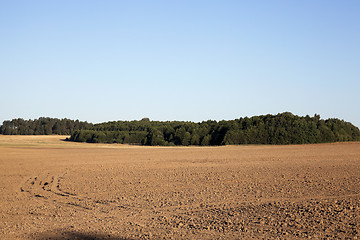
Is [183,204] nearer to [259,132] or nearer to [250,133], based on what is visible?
[250,133]

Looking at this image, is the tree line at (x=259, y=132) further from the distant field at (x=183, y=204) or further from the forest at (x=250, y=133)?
the distant field at (x=183, y=204)

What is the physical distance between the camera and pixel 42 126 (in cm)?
6750

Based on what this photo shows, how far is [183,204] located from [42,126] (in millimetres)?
63151

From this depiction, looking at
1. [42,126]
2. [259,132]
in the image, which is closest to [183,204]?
[259,132]

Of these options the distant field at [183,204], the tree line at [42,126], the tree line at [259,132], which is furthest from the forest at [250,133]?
the tree line at [42,126]

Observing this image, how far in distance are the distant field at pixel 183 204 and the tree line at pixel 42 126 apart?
53236 millimetres

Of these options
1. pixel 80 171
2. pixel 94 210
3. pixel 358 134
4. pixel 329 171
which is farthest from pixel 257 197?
pixel 358 134

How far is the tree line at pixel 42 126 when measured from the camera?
219 ft

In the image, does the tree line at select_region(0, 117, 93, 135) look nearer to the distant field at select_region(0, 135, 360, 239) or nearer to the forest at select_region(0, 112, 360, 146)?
the forest at select_region(0, 112, 360, 146)

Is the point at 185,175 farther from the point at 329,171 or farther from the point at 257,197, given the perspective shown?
the point at 329,171

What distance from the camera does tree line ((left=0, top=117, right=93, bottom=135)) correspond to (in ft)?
219

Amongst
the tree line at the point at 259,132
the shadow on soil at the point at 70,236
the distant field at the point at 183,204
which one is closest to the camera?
the shadow on soil at the point at 70,236

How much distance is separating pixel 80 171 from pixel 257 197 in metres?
9.72

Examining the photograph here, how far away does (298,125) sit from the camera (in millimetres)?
35344
